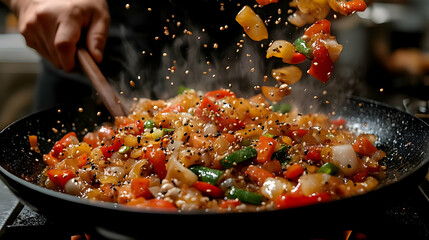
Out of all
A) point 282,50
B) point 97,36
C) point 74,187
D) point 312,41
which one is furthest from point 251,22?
point 74,187

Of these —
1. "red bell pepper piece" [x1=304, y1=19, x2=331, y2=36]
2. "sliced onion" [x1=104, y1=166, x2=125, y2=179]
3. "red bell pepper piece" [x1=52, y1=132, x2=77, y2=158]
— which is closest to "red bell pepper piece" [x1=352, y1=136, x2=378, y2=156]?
"red bell pepper piece" [x1=304, y1=19, x2=331, y2=36]

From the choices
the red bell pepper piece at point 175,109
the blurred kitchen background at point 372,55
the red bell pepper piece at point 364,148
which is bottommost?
the blurred kitchen background at point 372,55

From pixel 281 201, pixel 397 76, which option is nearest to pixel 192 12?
pixel 281 201

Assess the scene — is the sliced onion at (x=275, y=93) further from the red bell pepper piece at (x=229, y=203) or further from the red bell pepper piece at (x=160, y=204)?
the red bell pepper piece at (x=160, y=204)

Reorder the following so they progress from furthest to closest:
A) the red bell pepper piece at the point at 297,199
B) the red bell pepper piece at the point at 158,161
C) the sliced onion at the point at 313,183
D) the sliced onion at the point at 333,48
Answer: the sliced onion at the point at 333,48
the red bell pepper piece at the point at 158,161
the sliced onion at the point at 313,183
the red bell pepper piece at the point at 297,199

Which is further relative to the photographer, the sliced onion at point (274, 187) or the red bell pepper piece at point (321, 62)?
Result: the red bell pepper piece at point (321, 62)

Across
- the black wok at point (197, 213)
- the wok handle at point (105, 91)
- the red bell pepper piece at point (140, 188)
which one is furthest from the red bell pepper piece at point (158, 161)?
the wok handle at point (105, 91)

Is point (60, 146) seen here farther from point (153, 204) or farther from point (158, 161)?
point (153, 204)
